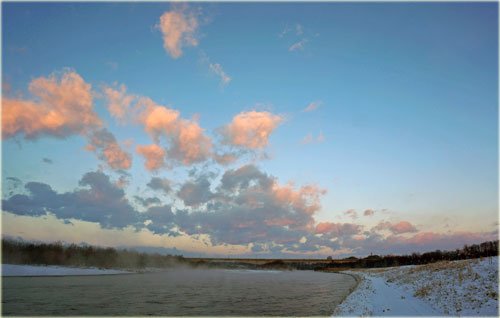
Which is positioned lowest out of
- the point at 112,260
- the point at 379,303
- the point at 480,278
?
the point at 112,260

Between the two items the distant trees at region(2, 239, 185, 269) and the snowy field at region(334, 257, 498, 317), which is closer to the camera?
the snowy field at region(334, 257, 498, 317)

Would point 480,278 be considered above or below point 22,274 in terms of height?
above

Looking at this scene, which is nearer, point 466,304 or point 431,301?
point 466,304

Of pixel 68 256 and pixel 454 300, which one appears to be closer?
pixel 454 300

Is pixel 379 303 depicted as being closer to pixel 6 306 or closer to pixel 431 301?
pixel 431 301

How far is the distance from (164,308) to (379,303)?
20.8 metres

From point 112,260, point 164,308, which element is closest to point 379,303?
point 164,308

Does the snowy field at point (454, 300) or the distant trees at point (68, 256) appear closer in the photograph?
the snowy field at point (454, 300)

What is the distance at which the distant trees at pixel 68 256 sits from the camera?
13662 cm

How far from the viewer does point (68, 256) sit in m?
154

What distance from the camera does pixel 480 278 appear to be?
3344cm

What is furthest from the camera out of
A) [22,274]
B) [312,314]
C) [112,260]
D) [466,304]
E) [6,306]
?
[112,260]

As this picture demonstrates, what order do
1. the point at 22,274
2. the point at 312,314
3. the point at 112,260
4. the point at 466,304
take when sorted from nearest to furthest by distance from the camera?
the point at 466,304, the point at 312,314, the point at 22,274, the point at 112,260

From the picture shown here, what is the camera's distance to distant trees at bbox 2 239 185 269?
448 feet
